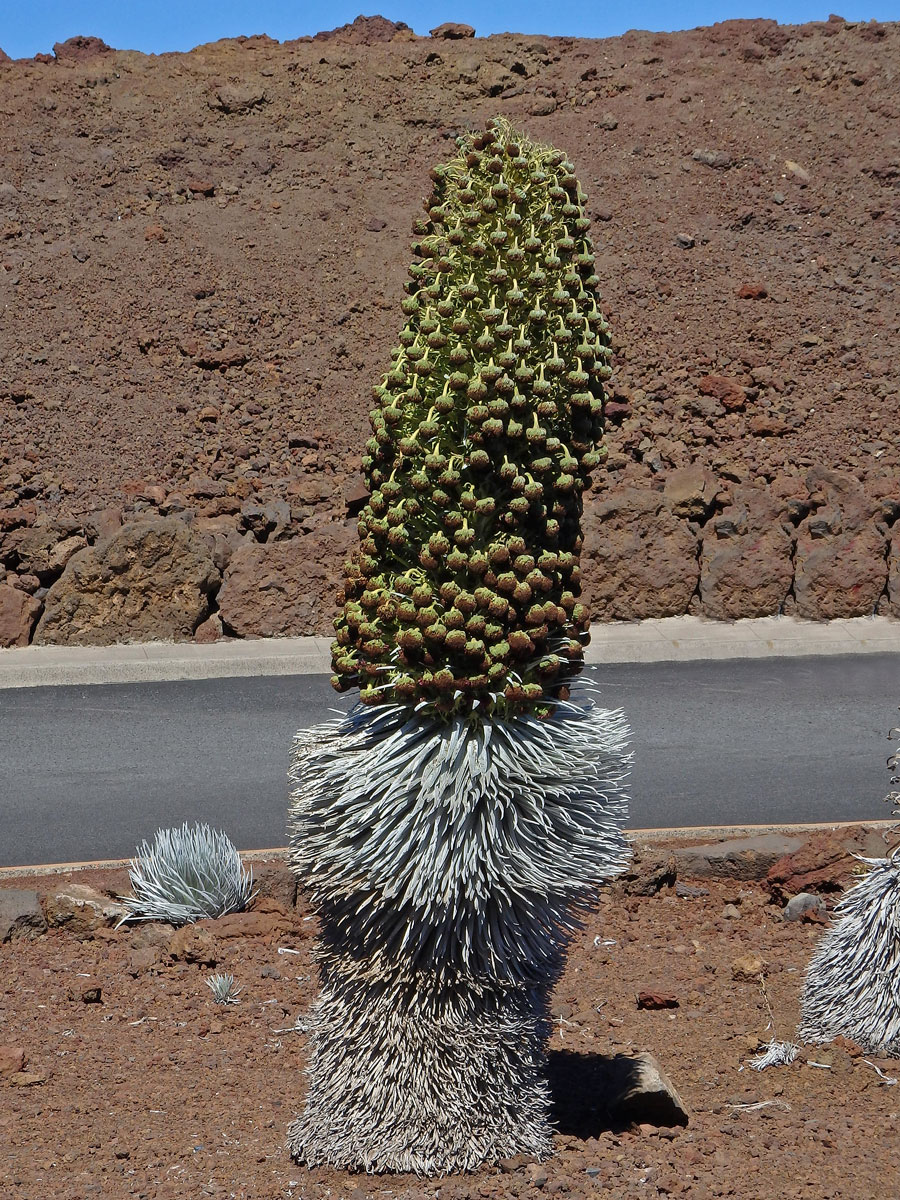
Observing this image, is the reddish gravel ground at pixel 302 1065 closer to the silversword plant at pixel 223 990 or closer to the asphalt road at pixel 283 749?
the silversword plant at pixel 223 990

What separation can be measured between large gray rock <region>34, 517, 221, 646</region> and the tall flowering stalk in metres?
8.29

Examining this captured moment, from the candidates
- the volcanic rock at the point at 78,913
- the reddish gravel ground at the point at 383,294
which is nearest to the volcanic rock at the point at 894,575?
the reddish gravel ground at the point at 383,294

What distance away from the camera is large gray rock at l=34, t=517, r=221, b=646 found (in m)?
11.7

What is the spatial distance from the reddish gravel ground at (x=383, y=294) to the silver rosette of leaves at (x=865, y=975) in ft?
24.8

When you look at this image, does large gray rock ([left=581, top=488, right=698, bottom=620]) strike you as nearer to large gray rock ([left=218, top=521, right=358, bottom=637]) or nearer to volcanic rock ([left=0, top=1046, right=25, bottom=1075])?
large gray rock ([left=218, top=521, right=358, bottom=637])

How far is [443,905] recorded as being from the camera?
3488mm

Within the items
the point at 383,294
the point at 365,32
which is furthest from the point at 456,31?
the point at 383,294

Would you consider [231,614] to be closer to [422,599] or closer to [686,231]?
[422,599]

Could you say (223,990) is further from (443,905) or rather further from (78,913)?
(443,905)

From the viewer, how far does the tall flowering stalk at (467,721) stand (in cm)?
328

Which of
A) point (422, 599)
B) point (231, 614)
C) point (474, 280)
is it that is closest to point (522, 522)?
point (422, 599)

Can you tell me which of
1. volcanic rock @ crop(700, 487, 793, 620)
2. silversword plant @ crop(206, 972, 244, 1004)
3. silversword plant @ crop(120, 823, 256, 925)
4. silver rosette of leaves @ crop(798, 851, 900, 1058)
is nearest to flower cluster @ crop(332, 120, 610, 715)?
silver rosette of leaves @ crop(798, 851, 900, 1058)

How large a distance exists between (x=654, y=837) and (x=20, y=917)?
2.93 metres

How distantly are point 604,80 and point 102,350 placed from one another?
11255 mm
